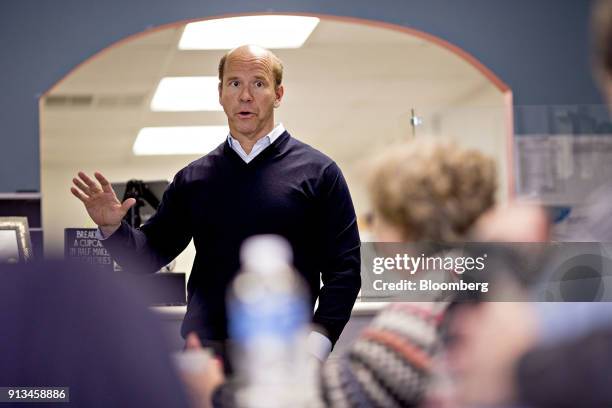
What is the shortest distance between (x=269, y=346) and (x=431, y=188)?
1.02 feet

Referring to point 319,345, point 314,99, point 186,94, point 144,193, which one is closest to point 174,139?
point 314,99

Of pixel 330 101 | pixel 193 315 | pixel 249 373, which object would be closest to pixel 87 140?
→ pixel 330 101

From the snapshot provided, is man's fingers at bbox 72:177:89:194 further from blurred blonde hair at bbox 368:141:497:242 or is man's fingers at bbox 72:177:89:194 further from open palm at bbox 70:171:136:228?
blurred blonde hair at bbox 368:141:497:242

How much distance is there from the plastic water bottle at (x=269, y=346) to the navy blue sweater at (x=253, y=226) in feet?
1.04

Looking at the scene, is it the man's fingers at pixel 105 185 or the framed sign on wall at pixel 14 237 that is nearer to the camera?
the man's fingers at pixel 105 185

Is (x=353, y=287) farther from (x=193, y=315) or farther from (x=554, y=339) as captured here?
(x=554, y=339)

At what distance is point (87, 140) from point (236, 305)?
5123 mm

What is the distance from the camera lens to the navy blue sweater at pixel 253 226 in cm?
176

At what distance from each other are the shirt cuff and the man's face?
1.45ft

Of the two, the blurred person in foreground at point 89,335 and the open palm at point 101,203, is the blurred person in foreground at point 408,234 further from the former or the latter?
the open palm at point 101,203

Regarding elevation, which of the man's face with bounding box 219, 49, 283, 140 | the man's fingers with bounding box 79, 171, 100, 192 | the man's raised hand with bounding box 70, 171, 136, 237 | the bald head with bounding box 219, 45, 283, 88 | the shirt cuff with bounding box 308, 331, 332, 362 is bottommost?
the shirt cuff with bounding box 308, 331, 332, 362

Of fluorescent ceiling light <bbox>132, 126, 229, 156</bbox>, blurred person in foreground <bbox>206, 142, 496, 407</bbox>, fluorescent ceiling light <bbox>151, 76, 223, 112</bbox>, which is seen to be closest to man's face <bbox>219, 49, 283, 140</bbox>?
blurred person in foreground <bbox>206, 142, 496, 407</bbox>

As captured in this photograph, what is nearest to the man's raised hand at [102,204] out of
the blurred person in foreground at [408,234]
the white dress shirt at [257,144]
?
the white dress shirt at [257,144]

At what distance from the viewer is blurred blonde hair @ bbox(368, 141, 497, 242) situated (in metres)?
1.22
